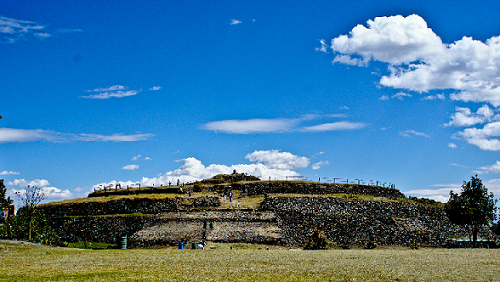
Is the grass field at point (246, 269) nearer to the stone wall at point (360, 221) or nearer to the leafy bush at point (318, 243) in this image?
the leafy bush at point (318, 243)

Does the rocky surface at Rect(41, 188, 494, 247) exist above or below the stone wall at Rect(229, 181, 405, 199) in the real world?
below

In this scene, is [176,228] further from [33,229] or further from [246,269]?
[246,269]

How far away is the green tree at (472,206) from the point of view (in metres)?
52.7

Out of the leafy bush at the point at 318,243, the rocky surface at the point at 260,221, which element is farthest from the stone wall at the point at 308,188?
the leafy bush at the point at 318,243

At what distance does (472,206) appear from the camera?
2116 inches

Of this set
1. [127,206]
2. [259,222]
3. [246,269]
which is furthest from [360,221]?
[246,269]

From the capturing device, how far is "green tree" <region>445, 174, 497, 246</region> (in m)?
52.7

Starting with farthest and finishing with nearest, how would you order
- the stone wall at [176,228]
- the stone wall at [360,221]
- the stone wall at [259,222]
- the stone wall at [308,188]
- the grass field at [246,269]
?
1. the stone wall at [308,188]
2. the stone wall at [360,221]
3. the stone wall at [259,222]
4. the stone wall at [176,228]
5. the grass field at [246,269]

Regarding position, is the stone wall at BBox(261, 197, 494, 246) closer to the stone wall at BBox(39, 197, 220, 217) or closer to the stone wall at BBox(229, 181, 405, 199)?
the stone wall at BBox(229, 181, 405, 199)

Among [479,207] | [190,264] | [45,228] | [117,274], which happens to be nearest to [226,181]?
[45,228]

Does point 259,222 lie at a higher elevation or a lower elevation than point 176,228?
higher

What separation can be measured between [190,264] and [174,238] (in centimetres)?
2200

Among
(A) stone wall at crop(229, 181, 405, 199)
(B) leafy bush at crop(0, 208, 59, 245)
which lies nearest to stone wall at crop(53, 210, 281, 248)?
(B) leafy bush at crop(0, 208, 59, 245)

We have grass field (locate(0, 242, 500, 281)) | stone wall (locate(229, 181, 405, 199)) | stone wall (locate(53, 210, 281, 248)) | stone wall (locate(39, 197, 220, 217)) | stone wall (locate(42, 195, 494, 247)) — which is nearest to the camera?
grass field (locate(0, 242, 500, 281))
